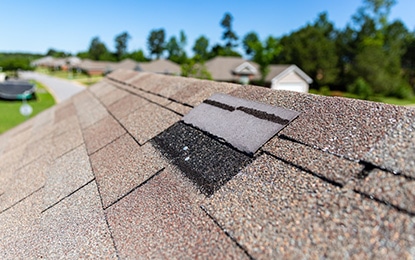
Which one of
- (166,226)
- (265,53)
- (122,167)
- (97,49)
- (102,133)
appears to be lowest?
(97,49)

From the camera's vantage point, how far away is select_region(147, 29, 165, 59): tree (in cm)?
8444

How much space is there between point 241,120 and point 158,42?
89.8 m

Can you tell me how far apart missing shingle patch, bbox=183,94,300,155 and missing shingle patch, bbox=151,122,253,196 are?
7cm

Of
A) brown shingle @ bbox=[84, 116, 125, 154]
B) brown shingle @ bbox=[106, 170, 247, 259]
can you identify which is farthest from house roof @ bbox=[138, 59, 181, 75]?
brown shingle @ bbox=[106, 170, 247, 259]

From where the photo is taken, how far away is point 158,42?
279 feet

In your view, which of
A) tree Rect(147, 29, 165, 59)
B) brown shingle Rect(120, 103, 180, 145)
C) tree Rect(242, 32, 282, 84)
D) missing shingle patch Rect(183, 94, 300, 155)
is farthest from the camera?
tree Rect(147, 29, 165, 59)

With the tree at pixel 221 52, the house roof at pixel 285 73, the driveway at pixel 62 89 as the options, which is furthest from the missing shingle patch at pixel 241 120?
the tree at pixel 221 52

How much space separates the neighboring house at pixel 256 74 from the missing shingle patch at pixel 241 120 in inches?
1109

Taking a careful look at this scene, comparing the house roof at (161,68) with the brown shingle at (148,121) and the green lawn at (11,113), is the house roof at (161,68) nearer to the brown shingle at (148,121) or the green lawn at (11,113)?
the green lawn at (11,113)

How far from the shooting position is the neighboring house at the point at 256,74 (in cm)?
2972

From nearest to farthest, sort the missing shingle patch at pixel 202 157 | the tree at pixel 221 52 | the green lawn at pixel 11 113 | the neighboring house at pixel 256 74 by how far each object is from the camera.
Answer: the missing shingle patch at pixel 202 157 < the green lawn at pixel 11 113 < the neighboring house at pixel 256 74 < the tree at pixel 221 52

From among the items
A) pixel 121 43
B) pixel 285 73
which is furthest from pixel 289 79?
pixel 121 43

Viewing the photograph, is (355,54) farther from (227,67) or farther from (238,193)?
(238,193)

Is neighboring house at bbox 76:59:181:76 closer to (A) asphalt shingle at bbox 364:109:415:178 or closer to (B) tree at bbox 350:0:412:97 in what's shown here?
(B) tree at bbox 350:0:412:97
